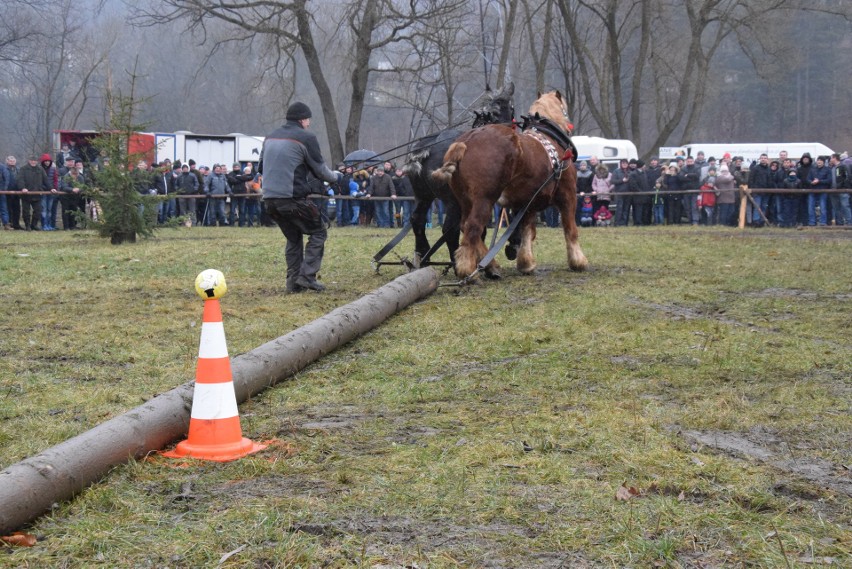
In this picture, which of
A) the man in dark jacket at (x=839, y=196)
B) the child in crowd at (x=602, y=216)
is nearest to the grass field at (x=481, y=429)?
the man in dark jacket at (x=839, y=196)

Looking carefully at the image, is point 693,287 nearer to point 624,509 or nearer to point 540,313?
point 540,313

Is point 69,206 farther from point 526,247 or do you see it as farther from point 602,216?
point 526,247

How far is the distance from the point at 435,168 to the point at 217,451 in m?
7.46

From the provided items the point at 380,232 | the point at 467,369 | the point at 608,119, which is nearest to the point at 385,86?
the point at 608,119

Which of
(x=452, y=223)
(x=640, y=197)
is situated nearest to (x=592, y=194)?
(x=640, y=197)

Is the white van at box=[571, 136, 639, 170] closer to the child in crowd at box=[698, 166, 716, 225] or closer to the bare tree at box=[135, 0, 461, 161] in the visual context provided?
the bare tree at box=[135, 0, 461, 161]

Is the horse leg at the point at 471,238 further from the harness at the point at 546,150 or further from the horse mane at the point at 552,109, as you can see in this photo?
the horse mane at the point at 552,109

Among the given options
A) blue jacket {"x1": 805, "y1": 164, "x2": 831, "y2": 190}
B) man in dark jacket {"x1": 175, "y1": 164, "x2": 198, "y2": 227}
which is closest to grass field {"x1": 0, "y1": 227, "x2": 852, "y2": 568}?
blue jacket {"x1": 805, "y1": 164, "x2": 831, "y2": 190}

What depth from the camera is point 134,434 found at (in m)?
4.68

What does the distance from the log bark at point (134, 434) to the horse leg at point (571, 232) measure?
523cm

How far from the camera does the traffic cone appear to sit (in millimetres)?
4820

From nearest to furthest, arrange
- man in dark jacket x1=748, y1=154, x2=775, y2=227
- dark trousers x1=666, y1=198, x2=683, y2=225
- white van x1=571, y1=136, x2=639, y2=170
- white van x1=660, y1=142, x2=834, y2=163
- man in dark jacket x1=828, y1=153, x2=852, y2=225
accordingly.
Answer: man in dark jacket x1=828, y1=153, x2=852, y2=225
man in dark jacket x1=748, y1=154, x2=775, y2=227
dark trousers x1=666, y1=198, x2=683, y2=225
white van x1=571, y1=136, x2=639, y2=170
white van x1=660, y1=142, x2=834, y2=163

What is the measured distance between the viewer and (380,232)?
77.6 ft

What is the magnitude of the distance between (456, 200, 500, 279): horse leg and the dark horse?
1.68 ft
